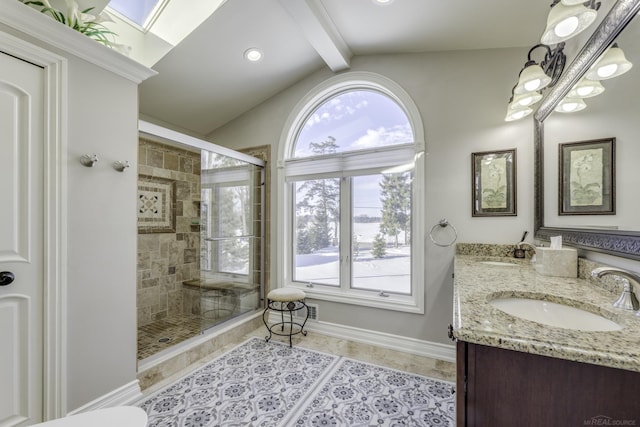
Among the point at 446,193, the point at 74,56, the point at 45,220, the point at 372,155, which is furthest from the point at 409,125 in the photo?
the point at 45,220

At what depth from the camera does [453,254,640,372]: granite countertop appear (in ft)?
2.10

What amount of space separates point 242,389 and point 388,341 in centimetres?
136

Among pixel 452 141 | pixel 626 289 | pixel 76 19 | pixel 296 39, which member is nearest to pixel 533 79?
pixel 452 141

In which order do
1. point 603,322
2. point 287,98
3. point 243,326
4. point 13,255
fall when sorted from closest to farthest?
point 603,322, point 13,255, point 243,326, point 287,98

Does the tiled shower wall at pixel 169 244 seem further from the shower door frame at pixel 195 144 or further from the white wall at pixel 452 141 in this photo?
the white wall at pixel 452 141

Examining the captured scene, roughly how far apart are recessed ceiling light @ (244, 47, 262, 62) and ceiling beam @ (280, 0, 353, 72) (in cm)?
56

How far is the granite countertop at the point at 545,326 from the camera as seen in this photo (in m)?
0.64

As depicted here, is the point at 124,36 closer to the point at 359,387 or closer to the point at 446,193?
the point at 446,193

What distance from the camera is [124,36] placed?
2277 millimetres

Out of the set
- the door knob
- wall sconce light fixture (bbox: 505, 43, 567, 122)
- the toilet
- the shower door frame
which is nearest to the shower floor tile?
the shower door frame

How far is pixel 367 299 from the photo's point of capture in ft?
8.95

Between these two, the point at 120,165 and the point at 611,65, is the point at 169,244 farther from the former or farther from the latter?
the point at 611,65

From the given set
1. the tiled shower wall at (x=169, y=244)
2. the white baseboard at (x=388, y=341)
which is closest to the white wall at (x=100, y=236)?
the tiled shower wall at (x=169, y=244)

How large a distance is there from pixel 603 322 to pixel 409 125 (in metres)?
2.11
